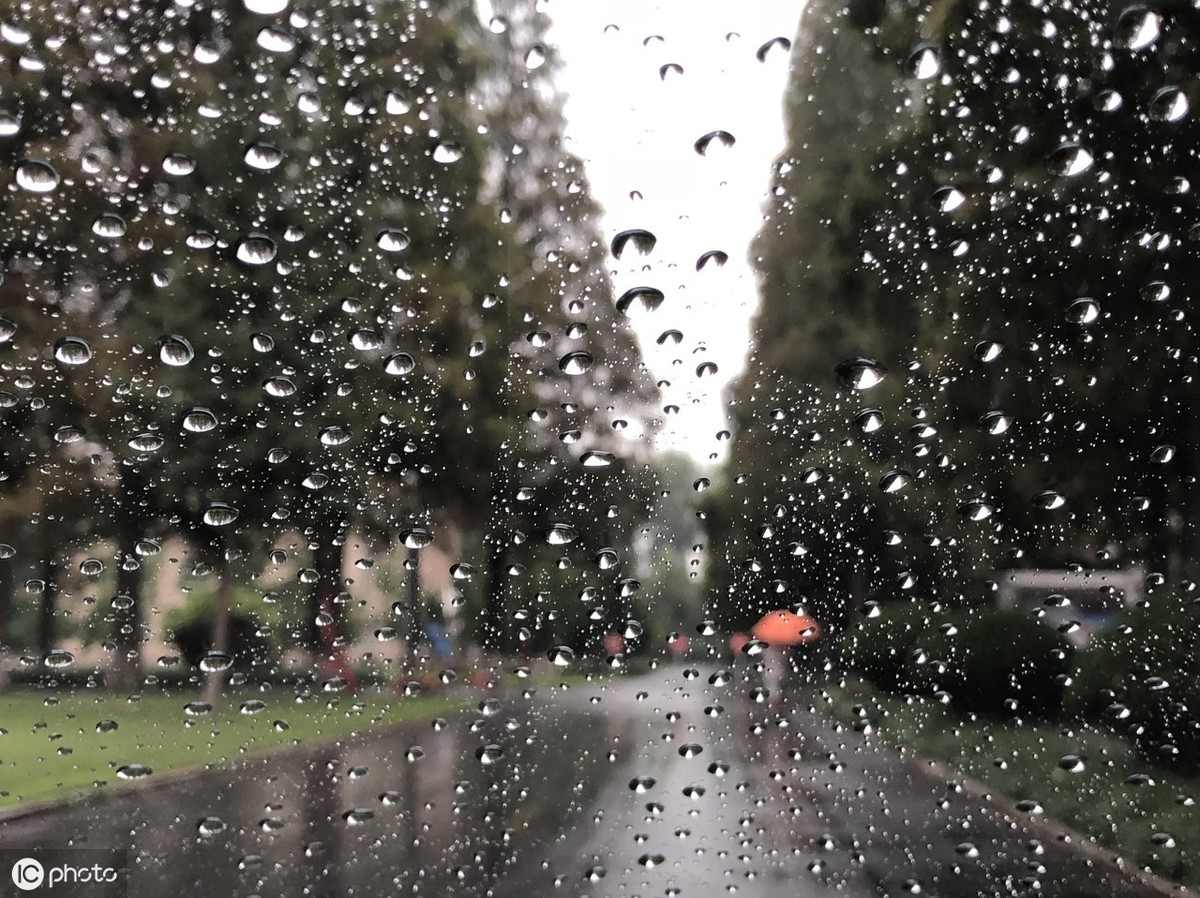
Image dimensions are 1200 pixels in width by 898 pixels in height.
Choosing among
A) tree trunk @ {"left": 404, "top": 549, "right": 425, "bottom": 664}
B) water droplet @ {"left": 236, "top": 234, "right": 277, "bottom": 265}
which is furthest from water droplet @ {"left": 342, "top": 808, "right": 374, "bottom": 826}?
water droplet @ {"left": 236, "top": 234, "right": 277, "bottom": 265}

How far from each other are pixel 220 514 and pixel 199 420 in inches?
9.8

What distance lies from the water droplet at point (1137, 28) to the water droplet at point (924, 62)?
0.56 meters

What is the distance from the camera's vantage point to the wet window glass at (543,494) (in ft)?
6.68

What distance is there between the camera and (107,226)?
212 cm

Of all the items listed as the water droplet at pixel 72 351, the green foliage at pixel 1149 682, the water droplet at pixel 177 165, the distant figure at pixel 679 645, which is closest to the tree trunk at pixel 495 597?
the distant figure at pixel 679 645

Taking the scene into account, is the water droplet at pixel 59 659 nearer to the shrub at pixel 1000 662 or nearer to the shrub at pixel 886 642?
the shrub at pixel 886 642

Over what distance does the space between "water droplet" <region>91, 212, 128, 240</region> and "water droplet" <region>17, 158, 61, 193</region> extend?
0.14 meters

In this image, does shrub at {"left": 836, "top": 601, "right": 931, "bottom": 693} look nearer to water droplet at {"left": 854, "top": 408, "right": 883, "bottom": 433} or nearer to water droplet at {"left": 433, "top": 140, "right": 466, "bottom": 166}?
water droplet at {"left": 854, "top": 408, "right": 883, "bottom": 433}

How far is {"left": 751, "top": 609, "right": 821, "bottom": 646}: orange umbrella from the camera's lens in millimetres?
2145

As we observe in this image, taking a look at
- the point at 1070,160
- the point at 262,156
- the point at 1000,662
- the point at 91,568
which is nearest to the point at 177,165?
the point at 262,156

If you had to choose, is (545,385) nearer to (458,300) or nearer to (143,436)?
(458,300)

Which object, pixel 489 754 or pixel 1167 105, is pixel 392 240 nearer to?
pixel 489 754

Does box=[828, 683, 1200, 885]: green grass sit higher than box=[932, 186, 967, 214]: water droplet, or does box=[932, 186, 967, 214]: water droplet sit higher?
box=[932, 186, 967, 214]: water droplet

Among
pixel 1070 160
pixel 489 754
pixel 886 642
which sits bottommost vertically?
pixel 489 754
